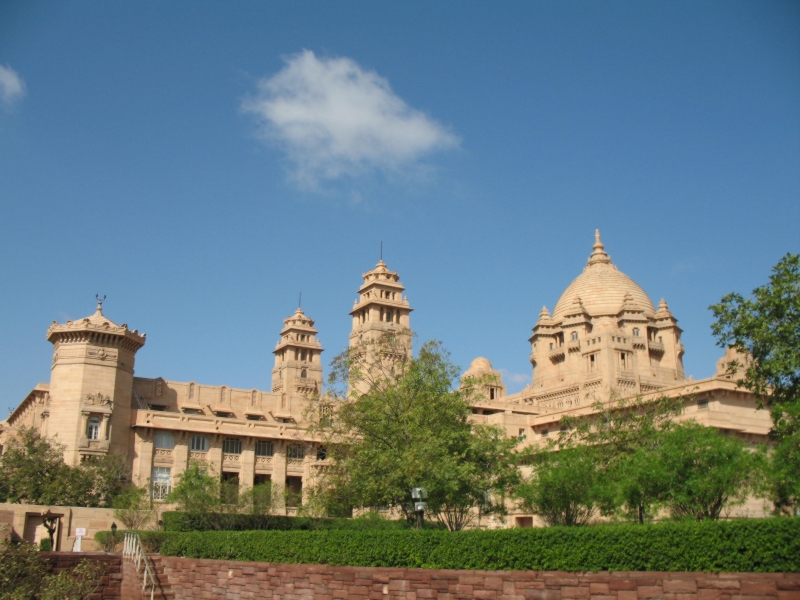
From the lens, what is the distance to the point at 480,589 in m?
24.6

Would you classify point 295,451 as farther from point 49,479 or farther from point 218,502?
point 49,479

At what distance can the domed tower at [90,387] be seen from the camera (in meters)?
55.2

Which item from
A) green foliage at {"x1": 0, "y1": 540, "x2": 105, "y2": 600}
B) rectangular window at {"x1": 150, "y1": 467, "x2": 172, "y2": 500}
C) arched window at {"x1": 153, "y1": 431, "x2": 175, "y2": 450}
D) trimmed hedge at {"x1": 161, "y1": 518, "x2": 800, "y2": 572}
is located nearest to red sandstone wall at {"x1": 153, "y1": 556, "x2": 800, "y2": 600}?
trimmed hedge at {"x1": 161, "y1": 518, "x2": 800, "y2": 572}

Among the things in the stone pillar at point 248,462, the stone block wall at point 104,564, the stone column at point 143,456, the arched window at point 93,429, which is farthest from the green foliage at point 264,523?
the stone pillar at point 248,462

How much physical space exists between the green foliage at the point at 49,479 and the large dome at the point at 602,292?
55998 millimetres

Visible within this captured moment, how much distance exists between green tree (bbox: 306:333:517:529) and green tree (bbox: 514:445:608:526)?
2.06 m

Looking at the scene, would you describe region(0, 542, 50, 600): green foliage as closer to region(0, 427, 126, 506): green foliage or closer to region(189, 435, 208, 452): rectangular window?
region(0, 427, 126, 506): green foliage

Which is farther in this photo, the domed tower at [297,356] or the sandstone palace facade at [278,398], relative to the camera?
the domed tower at [297,356]

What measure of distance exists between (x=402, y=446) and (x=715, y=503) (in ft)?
44.4

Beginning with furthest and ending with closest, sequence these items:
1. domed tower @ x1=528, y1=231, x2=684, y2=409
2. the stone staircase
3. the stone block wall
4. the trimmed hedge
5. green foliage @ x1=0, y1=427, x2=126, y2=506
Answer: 1. domed tower @ x1=528, y1=231, x2=684, y2=409
2. green foliage @ x1=0, y1=427, x2=126, y2=506
3. the stone staircase
4. the stone block wall
5. the trimmed hedge

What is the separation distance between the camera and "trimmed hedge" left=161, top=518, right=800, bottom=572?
20031 millimetres

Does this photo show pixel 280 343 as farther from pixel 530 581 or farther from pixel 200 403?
pixel 530 581

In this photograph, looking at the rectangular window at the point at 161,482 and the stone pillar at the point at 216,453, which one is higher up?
the stone pillar at the point at 216,453

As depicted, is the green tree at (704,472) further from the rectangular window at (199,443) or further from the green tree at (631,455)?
the rectangular window at (199,443)
